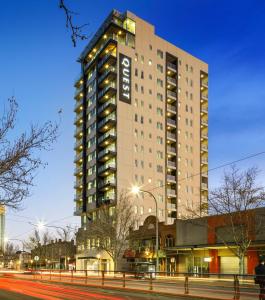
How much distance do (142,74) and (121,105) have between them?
32.5 ft

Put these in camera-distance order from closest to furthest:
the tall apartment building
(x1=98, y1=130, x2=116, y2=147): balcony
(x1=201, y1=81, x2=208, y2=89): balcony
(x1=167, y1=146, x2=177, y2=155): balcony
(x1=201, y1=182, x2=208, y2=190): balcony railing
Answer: (x1=98, y1=130, x2=116, y2=147): balcony, the tall apartment building, (x1=167, y1=146, x2=177, y2=155): balcony, (x1=201, y1=182, x2=208, y2=190): balcony railing, (x1=201, y1=81, x2=208, y2=89): balcony

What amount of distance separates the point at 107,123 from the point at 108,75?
10.1 meters

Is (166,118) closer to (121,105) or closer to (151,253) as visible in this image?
(121,105)

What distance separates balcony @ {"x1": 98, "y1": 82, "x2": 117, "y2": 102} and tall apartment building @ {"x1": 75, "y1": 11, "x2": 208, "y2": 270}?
0.54 feet

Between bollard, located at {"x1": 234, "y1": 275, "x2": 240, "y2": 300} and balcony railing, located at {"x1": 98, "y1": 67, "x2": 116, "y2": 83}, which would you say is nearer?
bollard, located at {"x1": 234, "y1": 275, "x2": 240, "y2": 300}

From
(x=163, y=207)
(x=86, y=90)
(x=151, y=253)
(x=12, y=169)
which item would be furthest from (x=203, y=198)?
(x=12, y=169)

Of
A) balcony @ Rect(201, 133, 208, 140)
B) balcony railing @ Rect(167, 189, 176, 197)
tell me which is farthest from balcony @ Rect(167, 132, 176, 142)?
balcony railing @ Rect(167, 189, 176, 197)

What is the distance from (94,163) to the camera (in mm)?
108688

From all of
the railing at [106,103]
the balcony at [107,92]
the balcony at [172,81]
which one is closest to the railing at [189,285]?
the railing at [106,103]

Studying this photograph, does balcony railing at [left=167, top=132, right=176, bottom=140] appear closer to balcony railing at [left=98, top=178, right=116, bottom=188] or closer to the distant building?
balcony railing at [left=98, top=178, right=116, bottom=188]

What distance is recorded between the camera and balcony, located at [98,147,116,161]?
101 m

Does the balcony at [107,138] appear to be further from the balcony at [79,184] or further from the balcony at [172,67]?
the balcony at [172,67]

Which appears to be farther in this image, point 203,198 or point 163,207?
point 203,198

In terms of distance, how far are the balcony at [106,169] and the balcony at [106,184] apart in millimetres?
1473
